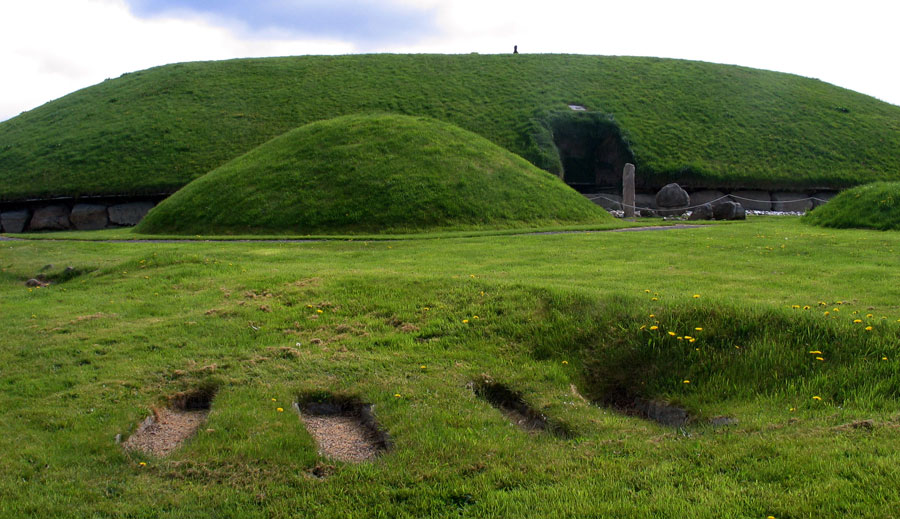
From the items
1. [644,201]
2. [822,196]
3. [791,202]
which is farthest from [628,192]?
[822,196]

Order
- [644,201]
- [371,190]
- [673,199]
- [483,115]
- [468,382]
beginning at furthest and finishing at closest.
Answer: [483,115] < [644,201] < [673,199] < [371,190] < [468,382]

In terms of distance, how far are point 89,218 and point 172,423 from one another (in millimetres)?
38569

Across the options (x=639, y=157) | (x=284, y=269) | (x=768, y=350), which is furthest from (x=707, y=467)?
(x=639, y=157)

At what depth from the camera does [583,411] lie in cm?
667

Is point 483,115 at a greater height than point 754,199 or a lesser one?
greater

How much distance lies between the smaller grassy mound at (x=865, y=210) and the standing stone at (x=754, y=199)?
62.0 ft

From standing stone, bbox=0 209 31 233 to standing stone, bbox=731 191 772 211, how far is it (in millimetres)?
48082

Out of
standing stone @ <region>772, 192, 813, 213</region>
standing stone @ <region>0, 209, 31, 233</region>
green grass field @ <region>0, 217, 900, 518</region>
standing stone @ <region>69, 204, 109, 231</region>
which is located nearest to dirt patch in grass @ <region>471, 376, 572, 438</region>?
green grass field @ <region>0, 217, 900, 518</region>

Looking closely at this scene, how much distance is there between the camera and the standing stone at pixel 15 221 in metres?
40.0

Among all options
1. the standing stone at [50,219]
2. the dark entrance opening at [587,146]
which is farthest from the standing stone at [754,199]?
the standing stone at [50,219]

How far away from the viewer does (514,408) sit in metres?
7.04

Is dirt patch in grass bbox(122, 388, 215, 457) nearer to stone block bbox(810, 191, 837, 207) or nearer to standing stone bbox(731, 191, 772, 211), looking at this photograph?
standing stone bbox(731, 191, 772, 211)

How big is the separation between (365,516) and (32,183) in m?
46.4

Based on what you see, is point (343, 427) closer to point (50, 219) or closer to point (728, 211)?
point (728, 211)
